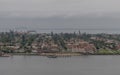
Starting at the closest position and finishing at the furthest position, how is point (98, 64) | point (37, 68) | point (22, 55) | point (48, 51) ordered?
point (37, 68) < point (98, 64) < point (22, 55) < point (48, 51)

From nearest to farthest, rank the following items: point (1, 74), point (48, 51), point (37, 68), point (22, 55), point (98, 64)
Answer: point (1, 74) → point (37, 68) → point (98, 64) → point (22, 55) → point (48, 51)

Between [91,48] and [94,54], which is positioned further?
[91,48]

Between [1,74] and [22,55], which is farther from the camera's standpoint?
[22,55]

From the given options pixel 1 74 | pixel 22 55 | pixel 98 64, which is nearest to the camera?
pixel 1 74

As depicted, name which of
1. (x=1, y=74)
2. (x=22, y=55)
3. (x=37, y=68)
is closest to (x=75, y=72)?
(x=37, y=68)

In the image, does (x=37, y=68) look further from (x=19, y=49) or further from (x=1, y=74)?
(x=19, y=49)

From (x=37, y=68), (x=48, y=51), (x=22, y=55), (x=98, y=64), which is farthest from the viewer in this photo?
(x=48, y=51)

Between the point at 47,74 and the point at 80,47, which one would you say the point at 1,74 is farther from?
the point at 80,47

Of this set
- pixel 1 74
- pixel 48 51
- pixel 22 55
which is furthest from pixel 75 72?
pixel 48 51
